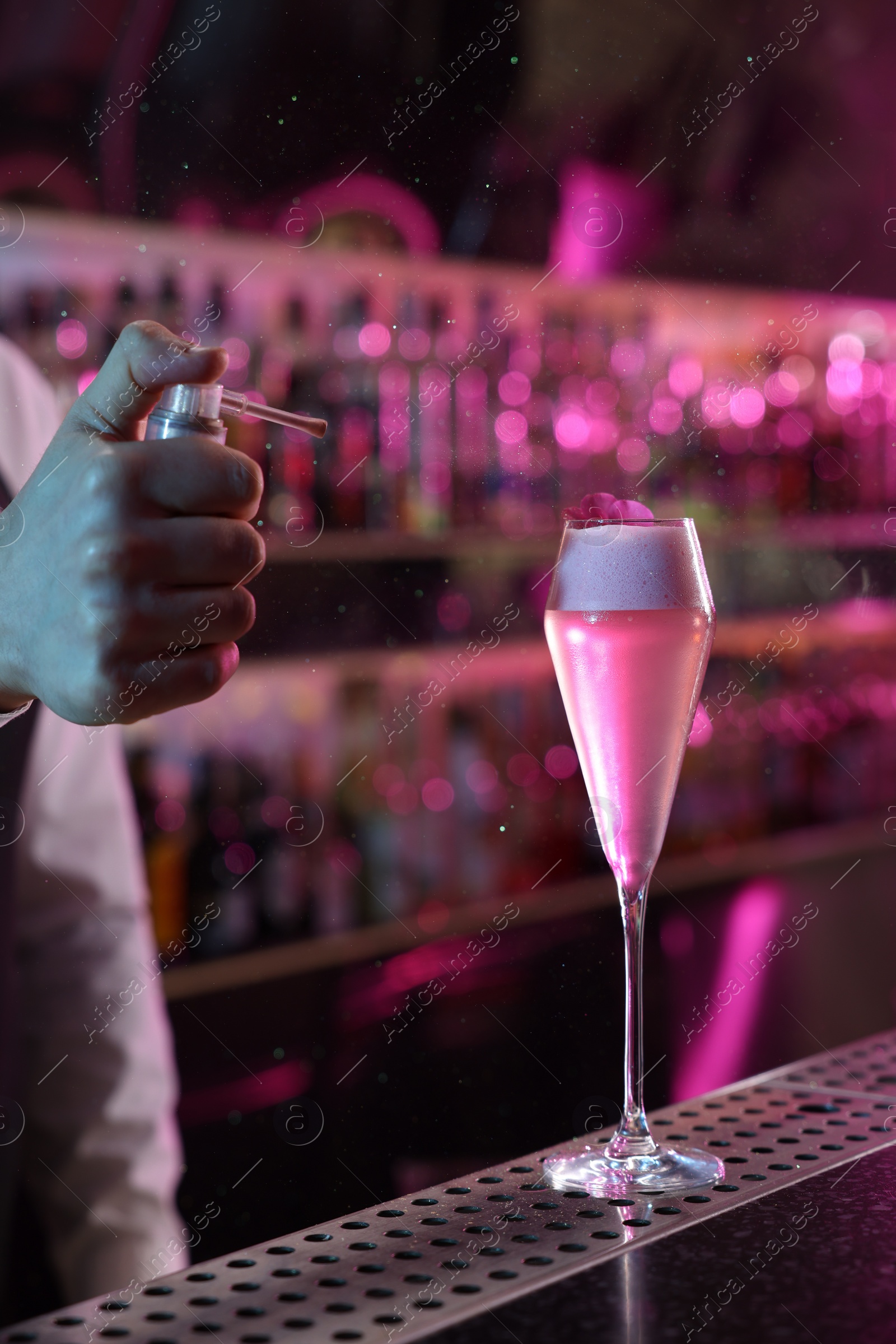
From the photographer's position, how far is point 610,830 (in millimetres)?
799

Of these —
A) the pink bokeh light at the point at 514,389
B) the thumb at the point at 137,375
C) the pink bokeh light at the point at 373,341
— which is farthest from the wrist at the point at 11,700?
the pink bokeh light at the point at 514,389

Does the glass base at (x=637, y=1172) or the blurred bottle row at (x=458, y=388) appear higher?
the blurred bottle row at (x=458, y=388)

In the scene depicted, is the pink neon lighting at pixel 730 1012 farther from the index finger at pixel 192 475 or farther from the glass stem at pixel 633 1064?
the index finger at pixel 192 475

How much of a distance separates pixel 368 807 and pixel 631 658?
1.66 m

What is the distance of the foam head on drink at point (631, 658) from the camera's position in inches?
30.4

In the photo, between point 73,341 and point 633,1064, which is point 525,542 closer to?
point 73,341

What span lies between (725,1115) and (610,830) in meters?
0.20

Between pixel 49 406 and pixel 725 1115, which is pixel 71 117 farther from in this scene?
pixel 725 1115

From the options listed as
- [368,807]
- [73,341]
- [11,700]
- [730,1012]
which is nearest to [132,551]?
[11,700]

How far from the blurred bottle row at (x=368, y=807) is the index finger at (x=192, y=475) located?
1452mm

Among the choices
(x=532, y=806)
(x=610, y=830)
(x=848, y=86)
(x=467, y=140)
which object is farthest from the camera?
(x=848, y=86)

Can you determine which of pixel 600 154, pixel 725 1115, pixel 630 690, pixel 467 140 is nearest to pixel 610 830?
pixel 630 690

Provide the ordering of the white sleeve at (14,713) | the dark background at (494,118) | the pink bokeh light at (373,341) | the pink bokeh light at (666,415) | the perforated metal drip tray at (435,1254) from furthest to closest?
the pink bokeh light at (666,415) < the pink bokeh light at (373,341) < the dark background at (494,118) < the white sleeve at (14,713) < the perforated metal drip tray at (435,1254)

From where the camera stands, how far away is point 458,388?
2.54m
